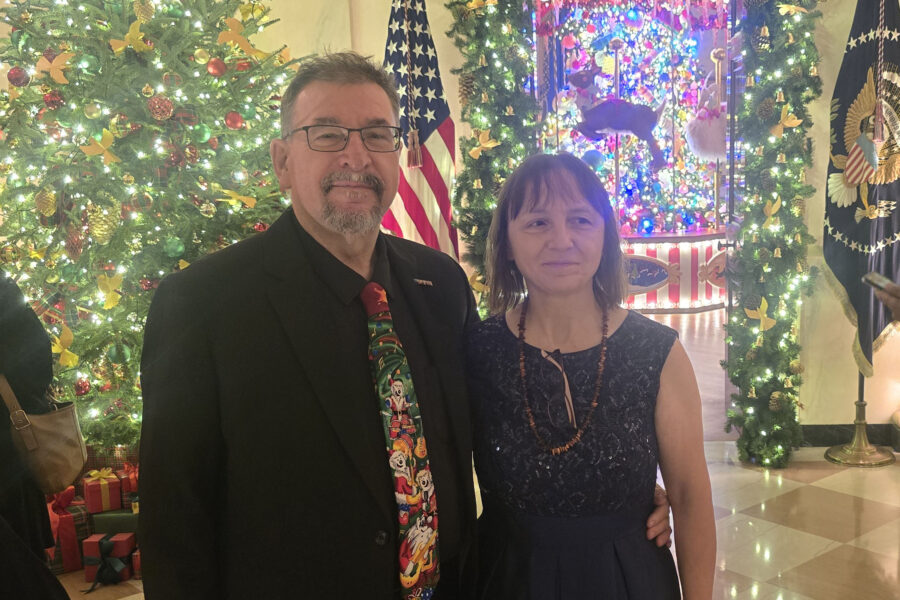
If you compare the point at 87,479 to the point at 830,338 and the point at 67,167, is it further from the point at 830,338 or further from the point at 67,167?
the point at 830,338

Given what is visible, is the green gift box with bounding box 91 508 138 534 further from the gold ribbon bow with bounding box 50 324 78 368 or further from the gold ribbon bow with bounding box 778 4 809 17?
the gold ribbon bow with bounding box 778 4 809 17

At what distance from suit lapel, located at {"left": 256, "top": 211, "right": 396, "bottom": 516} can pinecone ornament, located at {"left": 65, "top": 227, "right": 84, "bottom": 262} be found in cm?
238

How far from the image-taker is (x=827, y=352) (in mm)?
5352

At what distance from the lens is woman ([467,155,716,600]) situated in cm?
171

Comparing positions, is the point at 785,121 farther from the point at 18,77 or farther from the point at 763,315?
the point at 18,77

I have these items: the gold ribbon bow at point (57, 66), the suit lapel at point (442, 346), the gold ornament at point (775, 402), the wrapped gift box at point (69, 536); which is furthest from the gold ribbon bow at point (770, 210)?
the wrapped gift box at point (69, 536)

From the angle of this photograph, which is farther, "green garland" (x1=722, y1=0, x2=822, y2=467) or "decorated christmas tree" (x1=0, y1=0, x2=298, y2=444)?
"green garland" (x1=722, y1=0, x2=822, y2=467)

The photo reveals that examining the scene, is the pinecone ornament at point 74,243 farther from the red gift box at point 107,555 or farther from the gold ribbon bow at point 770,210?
the gold ribbon bow at point 770,210

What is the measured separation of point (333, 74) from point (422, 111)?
392 centimetres

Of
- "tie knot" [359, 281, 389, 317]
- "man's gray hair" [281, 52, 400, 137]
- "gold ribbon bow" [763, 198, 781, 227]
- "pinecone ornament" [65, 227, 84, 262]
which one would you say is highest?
"man's gray hair" [281, 52, 400, 137]

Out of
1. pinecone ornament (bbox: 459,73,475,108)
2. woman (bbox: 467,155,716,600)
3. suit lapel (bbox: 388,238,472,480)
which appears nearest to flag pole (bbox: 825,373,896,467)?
pinecone ornament (bbox: 459,73,475,108)

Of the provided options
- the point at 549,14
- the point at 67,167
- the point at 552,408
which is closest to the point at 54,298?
the point at 67,167

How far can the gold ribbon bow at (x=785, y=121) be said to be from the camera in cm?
493

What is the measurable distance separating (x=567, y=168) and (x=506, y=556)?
3.28ft
